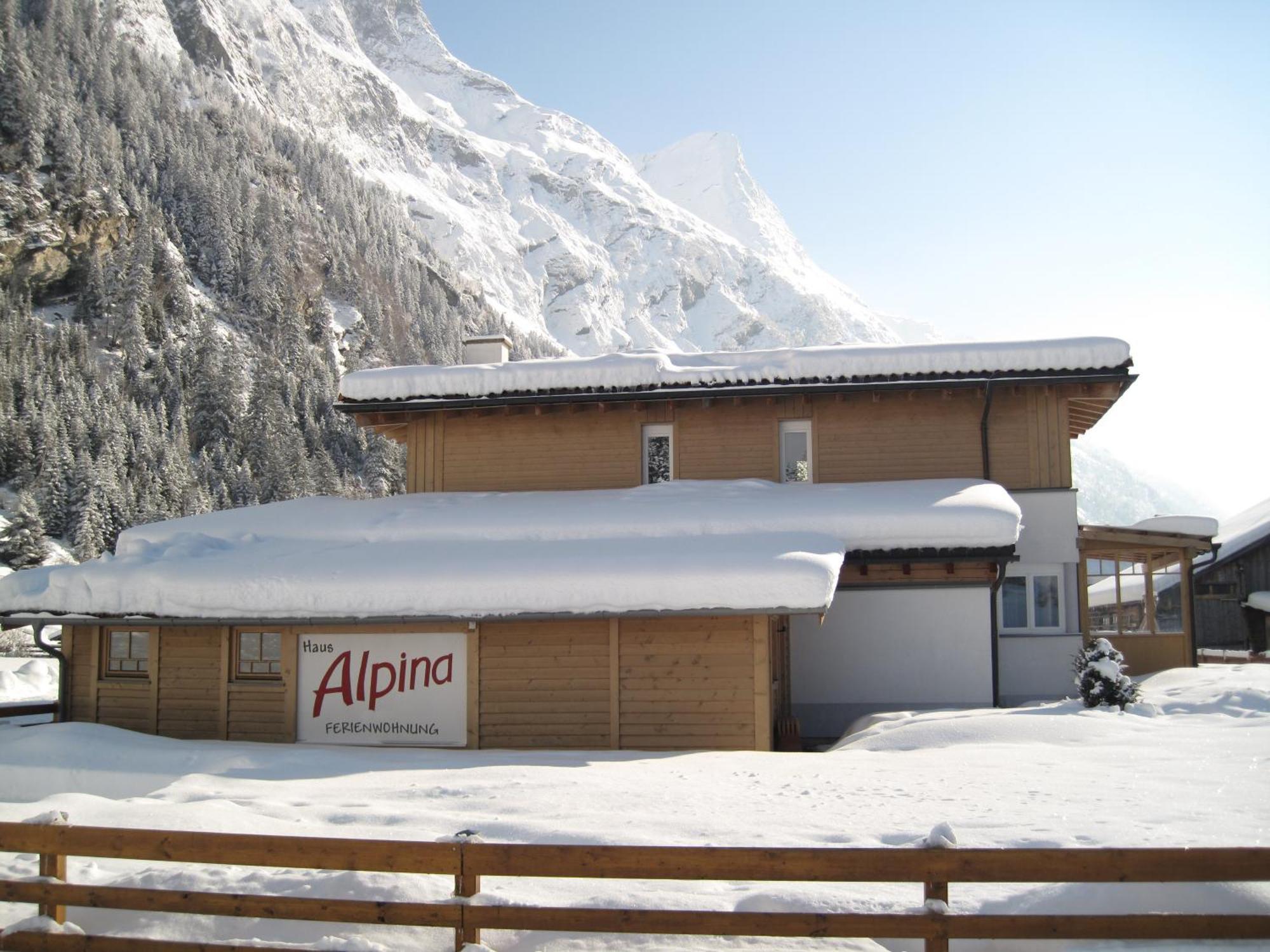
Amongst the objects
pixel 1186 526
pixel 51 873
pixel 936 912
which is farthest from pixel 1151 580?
pixel 51 873

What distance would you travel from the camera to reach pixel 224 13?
19288 cm

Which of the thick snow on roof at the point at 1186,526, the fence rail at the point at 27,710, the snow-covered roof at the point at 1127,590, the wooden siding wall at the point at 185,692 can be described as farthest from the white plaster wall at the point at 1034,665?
the snow-covered roof at the point at 1127,590

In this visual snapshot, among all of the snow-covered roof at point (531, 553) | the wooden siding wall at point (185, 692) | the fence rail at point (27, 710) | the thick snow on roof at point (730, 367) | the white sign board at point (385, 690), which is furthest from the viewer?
the thick snow on roof at point (730, 367)

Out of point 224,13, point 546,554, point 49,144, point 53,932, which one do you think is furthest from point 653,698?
point 224,13

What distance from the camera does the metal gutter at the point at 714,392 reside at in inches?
689

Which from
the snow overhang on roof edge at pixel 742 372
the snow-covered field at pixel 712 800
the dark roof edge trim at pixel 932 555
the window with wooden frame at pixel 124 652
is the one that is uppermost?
the snow overhang on roof edge at pixel 742 372

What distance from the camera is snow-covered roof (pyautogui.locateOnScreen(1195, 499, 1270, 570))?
95.8 ft

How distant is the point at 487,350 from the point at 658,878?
18.2 meters

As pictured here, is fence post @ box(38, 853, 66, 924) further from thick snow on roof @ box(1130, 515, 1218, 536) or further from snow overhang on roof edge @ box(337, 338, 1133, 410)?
thick snow on roof @ box(1130, 515, 1218, 536)

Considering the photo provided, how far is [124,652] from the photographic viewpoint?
15539 millimetres

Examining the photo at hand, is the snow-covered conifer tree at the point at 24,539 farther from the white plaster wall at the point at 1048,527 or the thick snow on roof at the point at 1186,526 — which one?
the thick snow on roof at the point at 1186,526

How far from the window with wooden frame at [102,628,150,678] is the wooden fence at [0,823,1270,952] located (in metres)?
10.4

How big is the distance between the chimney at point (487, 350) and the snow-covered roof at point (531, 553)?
210 inches

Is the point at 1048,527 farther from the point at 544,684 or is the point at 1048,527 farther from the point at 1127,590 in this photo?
the point at 1127,590
